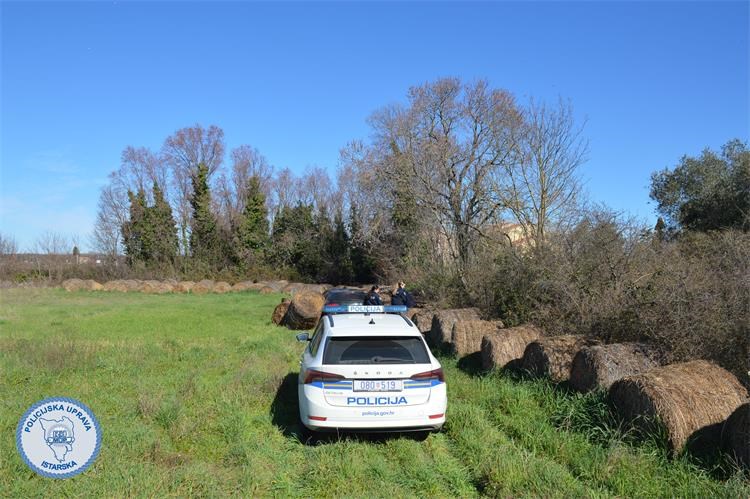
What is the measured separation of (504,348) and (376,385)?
3782mm

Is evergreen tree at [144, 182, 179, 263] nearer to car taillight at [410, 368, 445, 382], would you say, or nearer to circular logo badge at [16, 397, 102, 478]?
car taillight at [410, 368, 445, 382]

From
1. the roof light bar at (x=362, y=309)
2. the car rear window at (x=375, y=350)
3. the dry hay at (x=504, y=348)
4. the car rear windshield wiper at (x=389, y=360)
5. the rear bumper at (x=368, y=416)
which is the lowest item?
the rear bumper at (x=368, y=416)

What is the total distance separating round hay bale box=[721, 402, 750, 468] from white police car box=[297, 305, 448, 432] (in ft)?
9.15

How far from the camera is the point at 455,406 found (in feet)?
24.9

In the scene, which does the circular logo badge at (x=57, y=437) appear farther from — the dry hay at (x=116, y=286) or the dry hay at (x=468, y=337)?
the dry hay at (x=116, y=286)

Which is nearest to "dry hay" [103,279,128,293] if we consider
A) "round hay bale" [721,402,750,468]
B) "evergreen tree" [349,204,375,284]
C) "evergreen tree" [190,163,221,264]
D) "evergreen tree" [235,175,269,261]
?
"evergreen tree" [190,163,221,264]

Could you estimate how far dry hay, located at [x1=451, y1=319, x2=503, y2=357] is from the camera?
A: 11.1 meters

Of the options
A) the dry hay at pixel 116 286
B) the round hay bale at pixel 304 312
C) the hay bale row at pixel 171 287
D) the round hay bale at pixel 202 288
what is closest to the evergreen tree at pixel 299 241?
the hay bale row at pixel 171 287

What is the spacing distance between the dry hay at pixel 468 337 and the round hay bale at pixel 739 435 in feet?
→ 20.2

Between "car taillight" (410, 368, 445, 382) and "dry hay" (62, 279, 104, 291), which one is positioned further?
"dry hay" (62, 279, 104, 291)

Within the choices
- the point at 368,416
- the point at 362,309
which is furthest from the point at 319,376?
the point at 362,309

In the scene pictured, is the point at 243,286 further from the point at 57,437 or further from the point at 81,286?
the point at 57,437

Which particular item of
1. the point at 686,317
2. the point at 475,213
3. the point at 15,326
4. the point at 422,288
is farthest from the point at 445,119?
the point at 686,317

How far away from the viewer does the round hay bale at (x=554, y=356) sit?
7895mm
